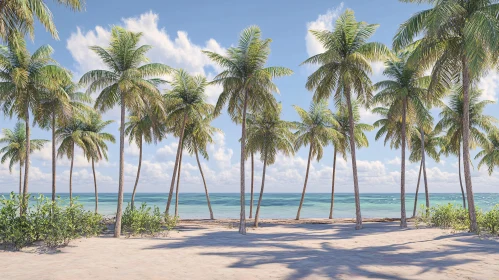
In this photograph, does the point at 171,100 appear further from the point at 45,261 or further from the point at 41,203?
the point at 45,261

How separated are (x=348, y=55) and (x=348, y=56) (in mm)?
631

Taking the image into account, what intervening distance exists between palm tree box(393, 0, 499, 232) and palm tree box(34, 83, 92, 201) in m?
17.7

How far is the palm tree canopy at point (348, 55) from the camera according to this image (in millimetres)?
19141

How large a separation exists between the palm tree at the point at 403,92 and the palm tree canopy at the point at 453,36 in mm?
2901

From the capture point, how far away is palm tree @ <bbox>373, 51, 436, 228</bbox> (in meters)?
20.8

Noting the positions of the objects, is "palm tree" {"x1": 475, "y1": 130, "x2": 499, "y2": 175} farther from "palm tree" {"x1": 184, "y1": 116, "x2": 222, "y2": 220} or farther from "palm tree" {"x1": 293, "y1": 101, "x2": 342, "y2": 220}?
"palm tree" {"x1": 184, "y1": 116, "x2": 222, "y2": 220}

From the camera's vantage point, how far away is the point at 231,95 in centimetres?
1953

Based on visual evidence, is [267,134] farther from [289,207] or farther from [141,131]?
[289,207]

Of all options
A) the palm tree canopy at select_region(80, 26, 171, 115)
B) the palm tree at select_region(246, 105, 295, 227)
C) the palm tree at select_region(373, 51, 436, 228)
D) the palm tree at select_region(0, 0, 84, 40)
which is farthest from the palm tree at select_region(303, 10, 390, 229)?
the palm tree at select_region(0, 0, 84, 40)

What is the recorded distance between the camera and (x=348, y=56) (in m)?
19.1

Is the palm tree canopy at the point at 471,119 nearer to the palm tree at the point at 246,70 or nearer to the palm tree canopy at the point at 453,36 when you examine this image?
the palm tree canopy at the point at 453,36

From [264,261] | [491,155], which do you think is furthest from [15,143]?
[491,155]

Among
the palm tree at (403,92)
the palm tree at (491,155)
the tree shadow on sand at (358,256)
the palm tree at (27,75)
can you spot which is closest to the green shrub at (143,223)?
the tree shadow on sand at (358,256)

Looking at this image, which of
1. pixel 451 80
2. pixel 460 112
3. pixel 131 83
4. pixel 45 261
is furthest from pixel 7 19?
pixel 460 112
